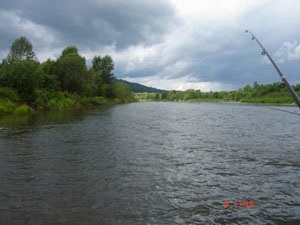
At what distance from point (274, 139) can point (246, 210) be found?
1665 centimetres

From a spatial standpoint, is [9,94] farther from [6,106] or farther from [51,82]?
[51,82]

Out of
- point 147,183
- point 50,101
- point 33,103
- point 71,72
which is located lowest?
point 147,183

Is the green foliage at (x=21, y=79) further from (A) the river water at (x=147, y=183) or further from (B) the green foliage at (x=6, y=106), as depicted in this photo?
(A) the river water at (x=147, y=183)

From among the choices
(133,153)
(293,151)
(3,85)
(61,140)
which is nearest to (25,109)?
(3,85)

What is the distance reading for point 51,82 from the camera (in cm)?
7819

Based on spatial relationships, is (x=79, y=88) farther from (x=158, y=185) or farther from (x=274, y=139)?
(x=158, y=185)

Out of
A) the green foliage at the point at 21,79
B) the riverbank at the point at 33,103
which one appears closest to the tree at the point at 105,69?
the riverbank at the point at 33,103

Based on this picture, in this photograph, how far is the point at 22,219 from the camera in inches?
336
